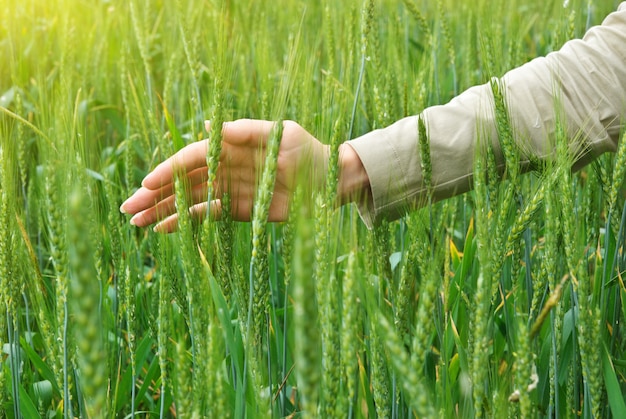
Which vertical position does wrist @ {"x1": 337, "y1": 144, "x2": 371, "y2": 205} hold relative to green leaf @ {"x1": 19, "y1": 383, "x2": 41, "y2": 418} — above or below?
above

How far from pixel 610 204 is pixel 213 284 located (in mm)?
532

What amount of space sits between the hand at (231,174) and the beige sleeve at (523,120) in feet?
0.42

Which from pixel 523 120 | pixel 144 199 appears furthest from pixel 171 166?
pixel 523 120

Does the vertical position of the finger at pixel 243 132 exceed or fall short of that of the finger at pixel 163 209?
it exceeds it

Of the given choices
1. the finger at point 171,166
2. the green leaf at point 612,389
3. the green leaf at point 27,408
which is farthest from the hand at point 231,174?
the green leaf at point 612,389

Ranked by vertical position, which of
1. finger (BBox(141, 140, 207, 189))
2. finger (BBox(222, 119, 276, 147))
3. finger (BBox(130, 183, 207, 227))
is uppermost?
finger (BBox(222, 119, 276, 147))

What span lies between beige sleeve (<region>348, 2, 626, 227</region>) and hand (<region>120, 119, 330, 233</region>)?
0.42 feet

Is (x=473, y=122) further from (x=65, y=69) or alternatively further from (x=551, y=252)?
(x=65, y=69)

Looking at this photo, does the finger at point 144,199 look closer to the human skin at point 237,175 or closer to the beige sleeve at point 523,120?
the human skin at point 237,175

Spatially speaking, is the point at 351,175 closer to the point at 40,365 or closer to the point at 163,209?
the point at 163,209

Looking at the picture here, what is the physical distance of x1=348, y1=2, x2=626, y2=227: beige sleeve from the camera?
1107 millimetres

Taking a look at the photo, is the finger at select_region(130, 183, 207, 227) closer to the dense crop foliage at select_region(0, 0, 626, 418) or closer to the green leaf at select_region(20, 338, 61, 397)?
the dense crop foliage at select_region(0, 0, 626, 418)

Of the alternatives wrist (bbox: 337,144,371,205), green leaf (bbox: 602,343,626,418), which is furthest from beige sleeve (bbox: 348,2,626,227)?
green leaf (bbox: 602,343,626,418)

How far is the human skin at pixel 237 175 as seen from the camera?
94cm
